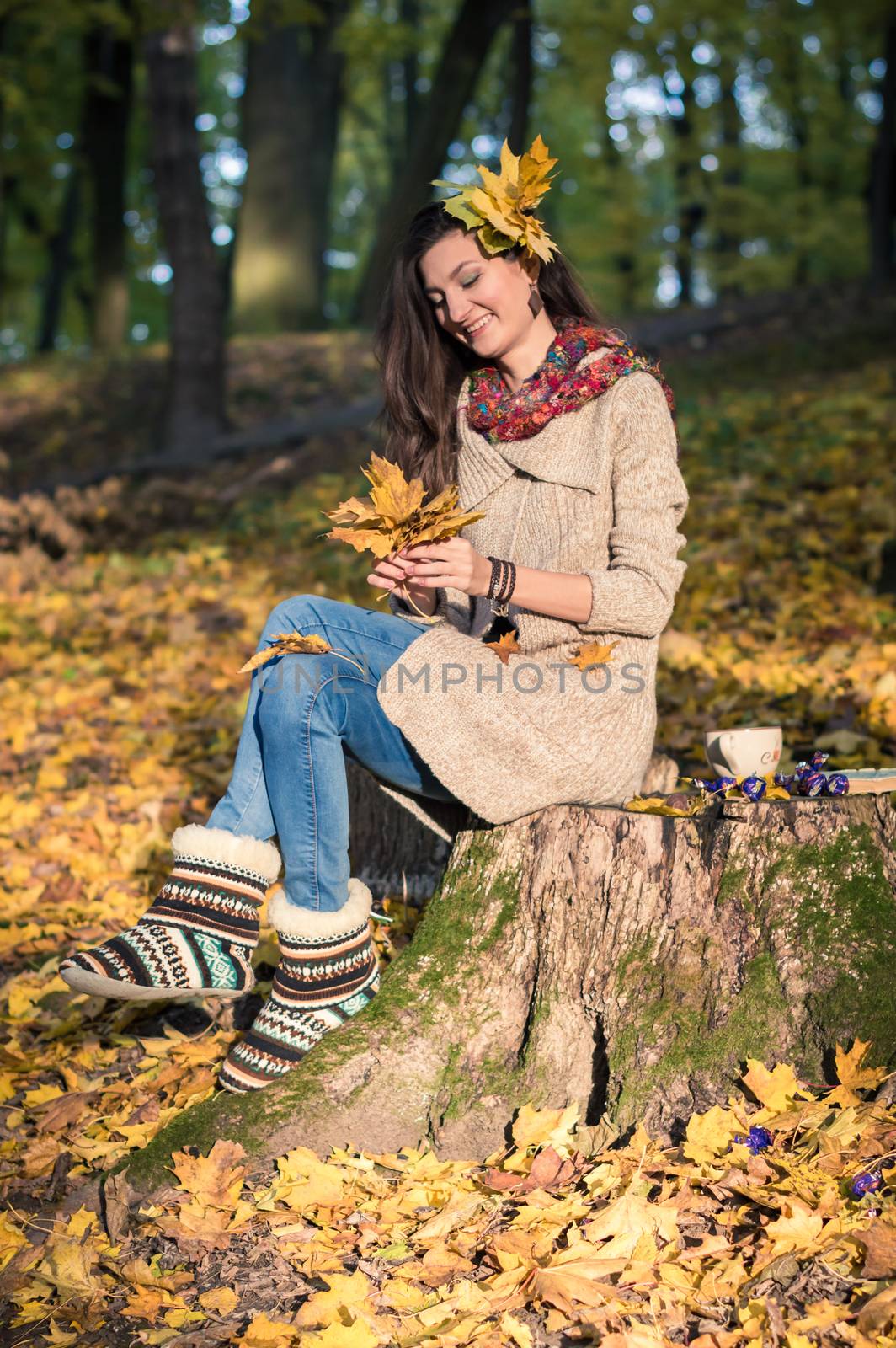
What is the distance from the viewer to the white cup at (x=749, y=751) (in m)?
2.68

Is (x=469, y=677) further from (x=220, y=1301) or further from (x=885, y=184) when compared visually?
(x=885, y=184)

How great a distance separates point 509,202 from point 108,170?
49.1 ft

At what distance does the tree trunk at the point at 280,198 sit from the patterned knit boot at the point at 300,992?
12.7m

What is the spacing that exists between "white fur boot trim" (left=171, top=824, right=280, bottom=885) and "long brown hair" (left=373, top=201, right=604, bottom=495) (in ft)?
3.33

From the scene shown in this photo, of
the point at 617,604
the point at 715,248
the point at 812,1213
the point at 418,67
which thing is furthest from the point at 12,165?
the point at 812,1213

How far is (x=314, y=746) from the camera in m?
2.58

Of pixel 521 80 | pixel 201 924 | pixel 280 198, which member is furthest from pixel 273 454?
pixel 201 924

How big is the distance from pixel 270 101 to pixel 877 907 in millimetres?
14049

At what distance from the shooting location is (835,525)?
5902mm

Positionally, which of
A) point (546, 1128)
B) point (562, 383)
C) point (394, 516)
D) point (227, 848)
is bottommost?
point (546, 1128)

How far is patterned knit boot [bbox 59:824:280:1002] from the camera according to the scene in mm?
2527

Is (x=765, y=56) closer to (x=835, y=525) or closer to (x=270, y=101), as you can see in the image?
(x=270, y=101)

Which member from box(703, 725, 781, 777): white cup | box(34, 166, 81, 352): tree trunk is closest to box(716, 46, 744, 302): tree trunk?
box(34, 166, 81, 352): tree trunk

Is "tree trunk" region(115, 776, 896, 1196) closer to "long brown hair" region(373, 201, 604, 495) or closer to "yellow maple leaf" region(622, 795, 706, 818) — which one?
"yellow maple leaf" region(622, 795, 706, 818)
